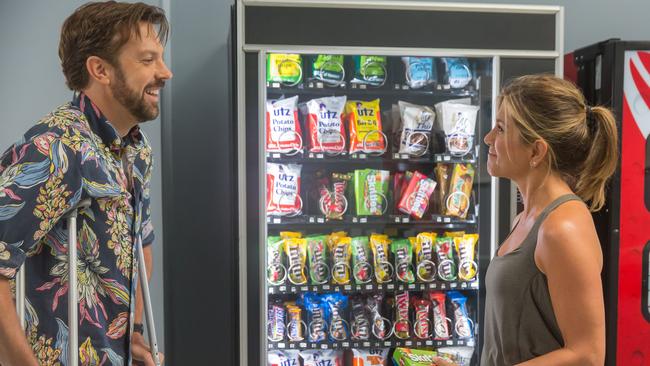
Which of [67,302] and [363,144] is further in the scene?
[363,144]

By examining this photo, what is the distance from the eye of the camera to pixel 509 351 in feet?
4.66

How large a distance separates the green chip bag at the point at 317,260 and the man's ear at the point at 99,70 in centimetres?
145

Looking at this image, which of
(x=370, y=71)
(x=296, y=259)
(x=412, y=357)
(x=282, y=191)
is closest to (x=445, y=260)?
(x=412, y=357)

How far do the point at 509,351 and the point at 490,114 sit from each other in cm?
157

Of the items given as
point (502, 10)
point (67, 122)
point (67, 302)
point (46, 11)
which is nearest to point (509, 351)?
point (67, 302)

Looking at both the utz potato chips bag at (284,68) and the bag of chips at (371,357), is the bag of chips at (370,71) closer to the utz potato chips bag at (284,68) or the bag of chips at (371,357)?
the utz potato chips bag at (284,68)

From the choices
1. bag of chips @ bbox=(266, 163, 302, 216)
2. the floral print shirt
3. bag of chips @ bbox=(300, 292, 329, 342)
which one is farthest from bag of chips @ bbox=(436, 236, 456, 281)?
the floral print shirt

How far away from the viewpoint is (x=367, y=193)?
291 centimetres

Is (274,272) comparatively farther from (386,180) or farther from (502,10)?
(502,10)

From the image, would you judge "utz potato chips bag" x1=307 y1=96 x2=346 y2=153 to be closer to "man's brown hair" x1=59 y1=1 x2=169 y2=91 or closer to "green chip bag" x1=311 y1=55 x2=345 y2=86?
"green chip bag" x1=311 y1=55 x2=345 y2=86

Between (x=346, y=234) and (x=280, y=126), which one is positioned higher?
(x=280, y=126)

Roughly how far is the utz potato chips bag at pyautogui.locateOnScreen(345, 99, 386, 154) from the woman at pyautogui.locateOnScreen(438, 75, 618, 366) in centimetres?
136

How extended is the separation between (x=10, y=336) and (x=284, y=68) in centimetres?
171

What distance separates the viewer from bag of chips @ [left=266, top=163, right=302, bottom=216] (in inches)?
111
